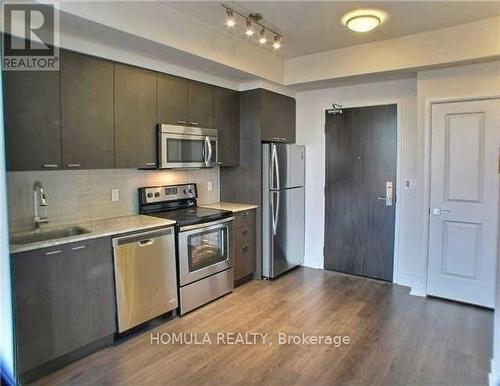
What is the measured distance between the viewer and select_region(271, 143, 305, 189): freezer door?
413 centimetres

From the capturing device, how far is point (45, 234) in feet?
8.73

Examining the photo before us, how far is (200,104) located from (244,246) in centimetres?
167

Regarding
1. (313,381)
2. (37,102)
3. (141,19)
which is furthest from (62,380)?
(141,19)

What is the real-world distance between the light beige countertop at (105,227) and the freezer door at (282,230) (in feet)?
4.73

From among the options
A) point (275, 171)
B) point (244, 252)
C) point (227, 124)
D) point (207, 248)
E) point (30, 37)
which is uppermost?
point (30, 37)

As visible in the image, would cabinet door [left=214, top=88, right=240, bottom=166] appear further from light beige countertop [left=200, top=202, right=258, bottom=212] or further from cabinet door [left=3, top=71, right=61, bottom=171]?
cabinet door [left=3, top=71, right=61, bottom=171]

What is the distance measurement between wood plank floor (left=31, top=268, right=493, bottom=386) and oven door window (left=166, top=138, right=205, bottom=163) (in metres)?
1.50

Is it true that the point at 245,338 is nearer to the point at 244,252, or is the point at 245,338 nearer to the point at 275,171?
the point at 244,252

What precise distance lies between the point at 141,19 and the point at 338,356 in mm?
2975

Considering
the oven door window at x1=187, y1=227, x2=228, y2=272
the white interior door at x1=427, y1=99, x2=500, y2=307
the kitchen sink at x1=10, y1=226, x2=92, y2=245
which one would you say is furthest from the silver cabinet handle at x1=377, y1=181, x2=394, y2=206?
the kitchen sink at x1=10, y1=226, x2=92, y2=245

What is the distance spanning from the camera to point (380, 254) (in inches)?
165

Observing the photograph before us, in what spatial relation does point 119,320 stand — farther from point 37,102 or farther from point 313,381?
point 37,102

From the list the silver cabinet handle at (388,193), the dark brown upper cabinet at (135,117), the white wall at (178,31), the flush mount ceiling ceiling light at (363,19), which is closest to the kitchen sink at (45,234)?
the dark brown upper cabinet at (135,117)

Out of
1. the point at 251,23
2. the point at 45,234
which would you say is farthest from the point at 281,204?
the point at 45,234
